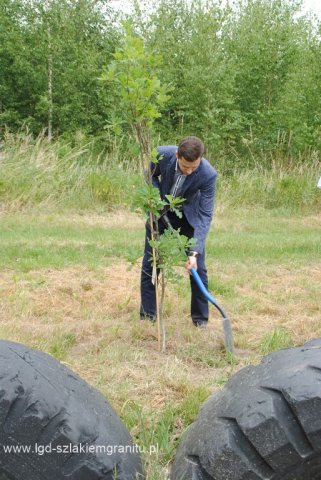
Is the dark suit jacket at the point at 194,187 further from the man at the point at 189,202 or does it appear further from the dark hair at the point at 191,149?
the dark hair at the point at 191,149

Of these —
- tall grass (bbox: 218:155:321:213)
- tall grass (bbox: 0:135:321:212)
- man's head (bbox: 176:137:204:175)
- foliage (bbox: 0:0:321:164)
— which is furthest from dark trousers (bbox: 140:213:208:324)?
foliage (bbox: 0:0:321:164)

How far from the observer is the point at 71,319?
16.3 feet

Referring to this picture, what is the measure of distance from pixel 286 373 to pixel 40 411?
80 centimetres

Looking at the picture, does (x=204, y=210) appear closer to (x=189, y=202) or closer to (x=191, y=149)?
(x=189, y=202)

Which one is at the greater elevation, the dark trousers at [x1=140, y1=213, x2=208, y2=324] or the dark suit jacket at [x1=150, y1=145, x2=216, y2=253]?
the dark suit jacket at [x1=150, y1=145, x2=216, y2=253]

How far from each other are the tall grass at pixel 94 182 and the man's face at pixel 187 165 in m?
6.35

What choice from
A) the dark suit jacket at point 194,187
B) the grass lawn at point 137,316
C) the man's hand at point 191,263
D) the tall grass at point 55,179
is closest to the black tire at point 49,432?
the grass lawn at point 137,316

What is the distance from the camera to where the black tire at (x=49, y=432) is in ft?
6.04

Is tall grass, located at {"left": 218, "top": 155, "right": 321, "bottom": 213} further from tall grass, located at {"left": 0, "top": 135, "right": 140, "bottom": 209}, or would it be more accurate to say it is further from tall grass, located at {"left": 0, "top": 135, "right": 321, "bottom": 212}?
tall grass, located at {"left": 0, "top": 135, "right": 140, "bottom": 209}

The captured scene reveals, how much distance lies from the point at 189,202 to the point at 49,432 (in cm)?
300

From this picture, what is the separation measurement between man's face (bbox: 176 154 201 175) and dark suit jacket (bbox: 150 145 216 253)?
91mm

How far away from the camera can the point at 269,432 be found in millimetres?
1855

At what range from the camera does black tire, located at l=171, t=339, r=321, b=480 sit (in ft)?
6.07

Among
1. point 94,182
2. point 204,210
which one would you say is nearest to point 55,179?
point 94,182
